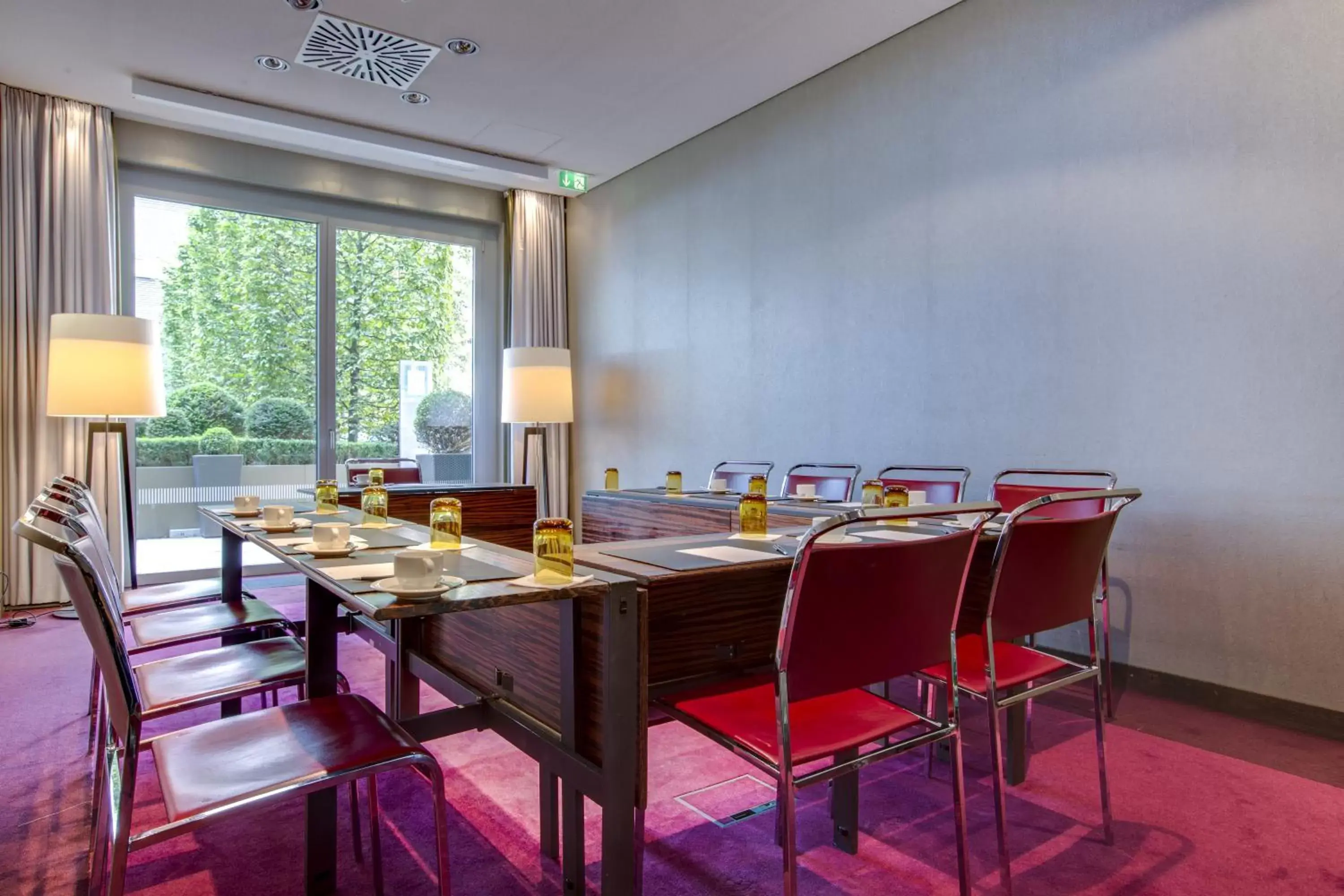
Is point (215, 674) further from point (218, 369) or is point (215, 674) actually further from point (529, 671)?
point (218, 369)

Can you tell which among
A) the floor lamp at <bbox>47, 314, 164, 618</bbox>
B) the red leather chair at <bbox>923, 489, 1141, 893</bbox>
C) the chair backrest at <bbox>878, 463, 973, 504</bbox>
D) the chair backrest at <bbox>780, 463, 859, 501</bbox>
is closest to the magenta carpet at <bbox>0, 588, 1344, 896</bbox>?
the red leather chair at <bbox>923, 489, 1141, 893</bbox>

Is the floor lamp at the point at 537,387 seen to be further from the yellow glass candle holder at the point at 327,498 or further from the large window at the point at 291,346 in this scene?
the yellow glass candle holder at the point at 327,498

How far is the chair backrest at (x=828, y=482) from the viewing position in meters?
3.79

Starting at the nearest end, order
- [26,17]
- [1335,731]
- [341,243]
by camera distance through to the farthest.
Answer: [1335,731], [26,17], [341,243]

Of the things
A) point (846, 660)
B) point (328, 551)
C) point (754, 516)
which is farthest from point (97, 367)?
point (846, 660)

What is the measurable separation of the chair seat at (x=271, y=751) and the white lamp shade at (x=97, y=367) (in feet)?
10.3

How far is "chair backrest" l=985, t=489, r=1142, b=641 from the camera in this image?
1726 mm

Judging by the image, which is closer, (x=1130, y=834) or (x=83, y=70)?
(x=1130, y=834)

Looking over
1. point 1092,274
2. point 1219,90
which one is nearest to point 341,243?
point 1092,274

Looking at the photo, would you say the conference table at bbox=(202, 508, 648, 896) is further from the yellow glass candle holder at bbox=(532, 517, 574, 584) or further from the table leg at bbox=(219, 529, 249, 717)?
the table leg at bbox=(219, 529, 249, 717)

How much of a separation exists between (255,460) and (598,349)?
2744 millimetres

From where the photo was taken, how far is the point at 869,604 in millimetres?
1401

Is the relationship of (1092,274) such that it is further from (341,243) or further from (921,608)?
(341,243)

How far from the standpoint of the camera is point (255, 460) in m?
5.76
